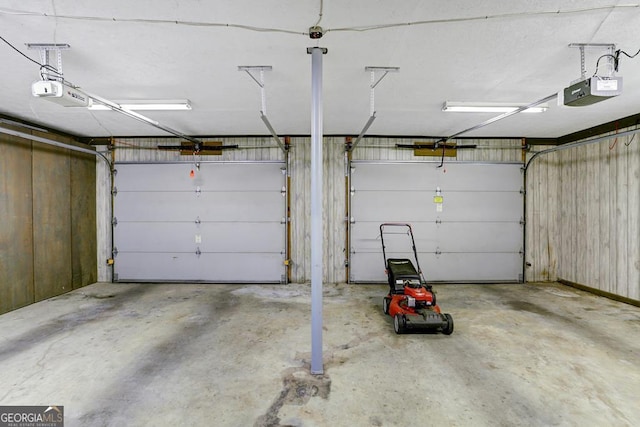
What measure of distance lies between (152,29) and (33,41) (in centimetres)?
103

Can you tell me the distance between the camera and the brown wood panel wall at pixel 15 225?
381 centimetres

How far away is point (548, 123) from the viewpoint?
4.46m

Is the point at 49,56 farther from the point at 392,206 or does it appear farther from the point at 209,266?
the point at 392,206

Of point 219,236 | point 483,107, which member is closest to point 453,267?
point 483,107

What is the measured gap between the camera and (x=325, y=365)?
253 cm

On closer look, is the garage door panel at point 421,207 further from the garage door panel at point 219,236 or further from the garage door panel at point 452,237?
the garage door panel at point 219,236

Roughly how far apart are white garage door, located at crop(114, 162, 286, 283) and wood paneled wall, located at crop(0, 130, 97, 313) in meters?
0.56

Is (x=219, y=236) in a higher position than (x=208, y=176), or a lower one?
lower

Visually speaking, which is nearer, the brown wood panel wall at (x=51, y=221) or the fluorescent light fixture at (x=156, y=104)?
the fluorescent light fixture at (x=156, y=104)

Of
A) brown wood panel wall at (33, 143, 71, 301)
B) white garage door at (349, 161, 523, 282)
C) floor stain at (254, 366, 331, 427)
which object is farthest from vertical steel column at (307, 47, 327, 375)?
brown wood panel wall at (33, 143, 71, 301)

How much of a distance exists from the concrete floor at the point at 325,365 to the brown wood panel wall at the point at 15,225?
317mm

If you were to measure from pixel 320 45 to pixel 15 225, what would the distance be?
4.87 meters

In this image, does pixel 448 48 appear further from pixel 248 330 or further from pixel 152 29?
pixel 248 330

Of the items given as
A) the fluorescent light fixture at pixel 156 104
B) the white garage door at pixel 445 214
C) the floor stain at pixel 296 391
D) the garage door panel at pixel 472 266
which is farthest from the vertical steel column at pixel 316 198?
the garage door panel at pixel 472 266
